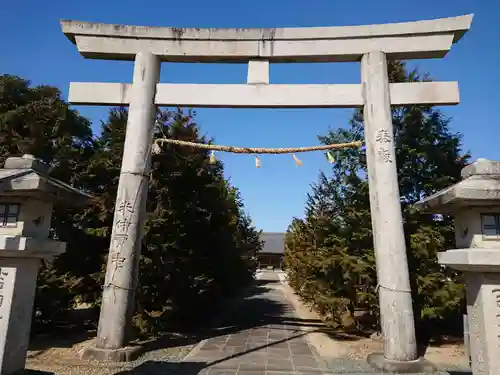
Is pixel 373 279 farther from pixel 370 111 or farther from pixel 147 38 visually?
pixel 147 38

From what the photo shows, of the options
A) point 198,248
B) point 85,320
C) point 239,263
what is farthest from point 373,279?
point 239,263

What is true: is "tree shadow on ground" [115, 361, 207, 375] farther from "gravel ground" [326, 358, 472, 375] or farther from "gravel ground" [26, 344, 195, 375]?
"gravel ground" [326, 358, 472, 375]

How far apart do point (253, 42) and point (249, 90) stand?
107cm

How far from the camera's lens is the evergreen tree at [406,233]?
26.8ft

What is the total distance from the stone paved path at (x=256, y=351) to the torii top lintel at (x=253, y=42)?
592cm

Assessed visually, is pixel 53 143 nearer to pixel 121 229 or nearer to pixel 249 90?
pixel 121 229

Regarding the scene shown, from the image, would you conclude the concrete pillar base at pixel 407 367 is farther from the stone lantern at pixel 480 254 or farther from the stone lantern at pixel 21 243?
the stone lantern at pixel 21 243

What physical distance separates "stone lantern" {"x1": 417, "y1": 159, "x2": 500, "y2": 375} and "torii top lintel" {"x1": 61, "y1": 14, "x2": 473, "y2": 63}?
14.4 feet

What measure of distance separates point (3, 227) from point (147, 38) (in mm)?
5096

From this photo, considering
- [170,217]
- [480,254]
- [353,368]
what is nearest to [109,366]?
[170,217]

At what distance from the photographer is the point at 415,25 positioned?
7.05 m

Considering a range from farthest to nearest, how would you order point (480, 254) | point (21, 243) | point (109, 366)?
point (109, 366) → point (21, 243) → point (480, 254)

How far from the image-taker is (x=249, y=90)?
7.29 metres

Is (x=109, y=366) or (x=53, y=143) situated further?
(x=53, y=143)
